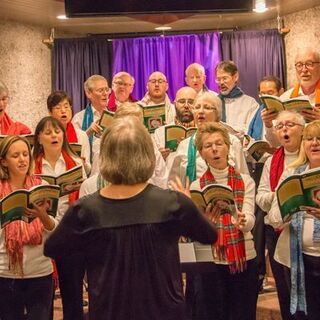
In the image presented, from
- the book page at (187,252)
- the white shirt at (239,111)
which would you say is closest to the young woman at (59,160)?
the book page at (187,252)

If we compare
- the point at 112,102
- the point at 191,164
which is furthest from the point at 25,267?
the point at 112,102

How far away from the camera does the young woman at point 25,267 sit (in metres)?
2.96

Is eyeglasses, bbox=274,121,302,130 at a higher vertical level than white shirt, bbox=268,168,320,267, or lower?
higher

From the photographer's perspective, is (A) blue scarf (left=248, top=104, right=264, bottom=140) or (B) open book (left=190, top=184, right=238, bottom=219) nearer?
(B) open book (left=190, top=184, right=238, bottom=219)

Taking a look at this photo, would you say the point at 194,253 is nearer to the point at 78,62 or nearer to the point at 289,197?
the point at 289,197

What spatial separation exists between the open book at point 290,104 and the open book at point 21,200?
54.2 inches

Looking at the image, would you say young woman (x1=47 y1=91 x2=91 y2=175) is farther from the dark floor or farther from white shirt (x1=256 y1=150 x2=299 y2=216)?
white shirt (x1=256 y1=150 x2=299 y2=216)

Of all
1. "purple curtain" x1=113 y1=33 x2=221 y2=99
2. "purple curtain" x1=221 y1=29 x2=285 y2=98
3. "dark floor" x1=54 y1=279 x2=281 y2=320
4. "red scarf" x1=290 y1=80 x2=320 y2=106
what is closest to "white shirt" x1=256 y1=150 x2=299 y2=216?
"red scarf" x1=290 y1=80 x2=320 y2=106

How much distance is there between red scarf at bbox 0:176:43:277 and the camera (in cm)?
298

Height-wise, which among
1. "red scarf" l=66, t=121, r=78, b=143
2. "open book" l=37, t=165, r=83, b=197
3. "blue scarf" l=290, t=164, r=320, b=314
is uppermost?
"red scarf" l=66, t=121, r=78, b=143

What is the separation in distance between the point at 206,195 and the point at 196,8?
8.78 ft

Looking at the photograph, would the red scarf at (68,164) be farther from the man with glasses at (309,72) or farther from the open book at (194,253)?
the man with glasses at (309,72)

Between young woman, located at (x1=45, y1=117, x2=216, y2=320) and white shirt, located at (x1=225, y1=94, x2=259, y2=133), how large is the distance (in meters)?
2.88

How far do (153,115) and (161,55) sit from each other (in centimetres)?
308
